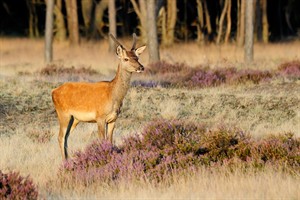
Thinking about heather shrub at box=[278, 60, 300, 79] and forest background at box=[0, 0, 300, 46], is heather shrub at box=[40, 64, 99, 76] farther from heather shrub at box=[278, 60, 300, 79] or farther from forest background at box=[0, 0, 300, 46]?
forest background at box=[0, 0, 300, 46]

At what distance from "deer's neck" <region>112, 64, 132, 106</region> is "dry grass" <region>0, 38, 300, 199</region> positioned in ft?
4.08

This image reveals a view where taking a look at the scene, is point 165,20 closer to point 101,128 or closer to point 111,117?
point 111,117

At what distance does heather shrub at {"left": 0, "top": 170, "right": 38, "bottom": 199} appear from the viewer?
27.9ft

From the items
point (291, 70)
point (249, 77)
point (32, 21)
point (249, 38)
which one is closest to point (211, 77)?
point (249, 77)

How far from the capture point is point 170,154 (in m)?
10.9

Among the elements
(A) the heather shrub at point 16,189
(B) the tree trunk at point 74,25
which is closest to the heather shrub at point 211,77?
(A) the heather shrub at point 16,189

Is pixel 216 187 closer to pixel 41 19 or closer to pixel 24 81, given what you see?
pixel 24 81

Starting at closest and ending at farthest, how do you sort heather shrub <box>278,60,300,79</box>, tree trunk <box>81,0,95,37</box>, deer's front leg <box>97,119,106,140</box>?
deer's front leg <box>97,119,106,140</box> → heather shrub <box>278,60,300,79</box> → tree trunk <box>81,0,95,37</box>

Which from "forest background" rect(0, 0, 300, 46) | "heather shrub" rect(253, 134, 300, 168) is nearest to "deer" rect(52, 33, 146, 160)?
"heather shrub" rect(253, 134, 300, 168)

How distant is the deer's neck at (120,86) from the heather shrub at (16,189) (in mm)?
2969

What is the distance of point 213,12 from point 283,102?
127 ft

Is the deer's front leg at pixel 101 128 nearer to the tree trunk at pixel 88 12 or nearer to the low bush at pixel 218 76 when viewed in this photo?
the low bush at pixel 218 76

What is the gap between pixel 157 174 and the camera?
10.1 m

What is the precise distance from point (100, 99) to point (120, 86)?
337 millimetres
